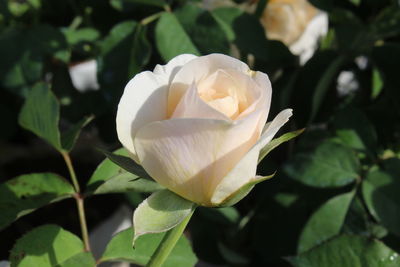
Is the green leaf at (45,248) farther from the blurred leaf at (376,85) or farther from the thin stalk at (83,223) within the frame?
the blurred leaf at (376,85)

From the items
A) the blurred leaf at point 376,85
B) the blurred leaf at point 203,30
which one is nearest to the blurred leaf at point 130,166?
the blurred leaf at point 203,30

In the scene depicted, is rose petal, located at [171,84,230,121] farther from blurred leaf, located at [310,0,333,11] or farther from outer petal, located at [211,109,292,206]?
blurred leaf, located at [310,0,333,11]

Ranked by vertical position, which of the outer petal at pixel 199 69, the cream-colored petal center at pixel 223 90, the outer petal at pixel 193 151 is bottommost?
the outer petal at pixel 193 151

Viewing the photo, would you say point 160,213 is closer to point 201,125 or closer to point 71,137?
point 201,125

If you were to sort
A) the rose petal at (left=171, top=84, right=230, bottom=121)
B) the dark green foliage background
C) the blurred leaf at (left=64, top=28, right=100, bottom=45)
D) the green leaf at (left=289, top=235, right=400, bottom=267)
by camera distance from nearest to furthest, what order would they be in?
the rose petal at (left=171, top=84, right=230, bottom=121) → the green leaf at (left=289, top=235, right=400, bottom=267) → the dark green foliage background → the blurred leaf at (left=64, top=28, right=100, bottom=45)

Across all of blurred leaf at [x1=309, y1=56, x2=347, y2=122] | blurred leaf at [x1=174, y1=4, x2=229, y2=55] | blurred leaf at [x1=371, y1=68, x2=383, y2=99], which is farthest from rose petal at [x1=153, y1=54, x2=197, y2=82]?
blurred leaf at [x1=371, y1=68, x2=383, y2=99]

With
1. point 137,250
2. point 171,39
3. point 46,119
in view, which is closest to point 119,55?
point 171,39

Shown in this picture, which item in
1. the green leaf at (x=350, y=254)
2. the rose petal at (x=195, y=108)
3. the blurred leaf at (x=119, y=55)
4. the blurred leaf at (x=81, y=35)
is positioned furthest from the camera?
the blurred leaf at (x=81, y=35)
